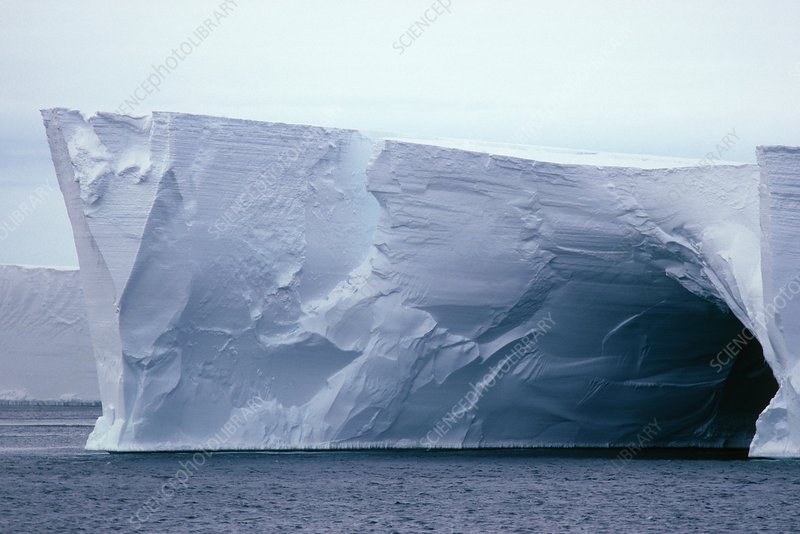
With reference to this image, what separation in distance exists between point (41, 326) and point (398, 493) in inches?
732

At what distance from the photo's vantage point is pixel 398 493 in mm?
11805

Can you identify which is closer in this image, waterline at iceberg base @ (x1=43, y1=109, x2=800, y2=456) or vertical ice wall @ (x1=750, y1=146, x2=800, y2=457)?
vertical ice wall @ (x1=750, y1=146, x2=800, y2=457)

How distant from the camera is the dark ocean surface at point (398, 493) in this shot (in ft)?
33.2

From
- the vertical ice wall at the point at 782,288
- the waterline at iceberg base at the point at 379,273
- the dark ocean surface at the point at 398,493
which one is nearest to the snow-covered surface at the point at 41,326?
the dark ocean surface at the point at 398,493

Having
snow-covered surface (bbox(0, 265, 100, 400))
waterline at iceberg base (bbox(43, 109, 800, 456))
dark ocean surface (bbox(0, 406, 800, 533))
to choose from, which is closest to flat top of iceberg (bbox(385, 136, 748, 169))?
waterline at iceberg base (bbox(43, 109, 800, 456))

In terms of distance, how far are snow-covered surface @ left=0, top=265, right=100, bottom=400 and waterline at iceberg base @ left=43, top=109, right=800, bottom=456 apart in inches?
590

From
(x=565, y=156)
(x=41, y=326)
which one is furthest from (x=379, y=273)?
(x=41, y=326)

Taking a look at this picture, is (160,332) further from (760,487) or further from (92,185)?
(760,487)

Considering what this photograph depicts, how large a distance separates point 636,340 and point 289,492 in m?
5.10


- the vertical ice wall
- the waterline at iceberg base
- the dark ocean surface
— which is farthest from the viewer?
the waterline at iceberg base

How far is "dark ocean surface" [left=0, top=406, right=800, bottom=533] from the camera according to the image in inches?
398

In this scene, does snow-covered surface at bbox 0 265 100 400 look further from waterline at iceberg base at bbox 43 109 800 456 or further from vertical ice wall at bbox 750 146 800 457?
vertical ice wall at bbox 750 146 800 457

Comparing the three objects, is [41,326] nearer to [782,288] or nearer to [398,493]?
[398,493]

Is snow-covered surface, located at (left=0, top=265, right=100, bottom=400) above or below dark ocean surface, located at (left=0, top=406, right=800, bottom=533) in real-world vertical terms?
above
